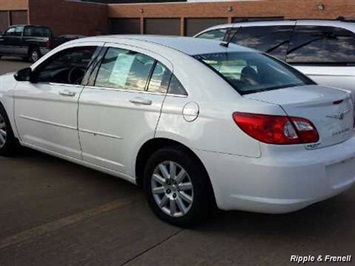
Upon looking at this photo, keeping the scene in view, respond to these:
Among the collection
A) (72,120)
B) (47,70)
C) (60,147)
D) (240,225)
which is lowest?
(240,225)

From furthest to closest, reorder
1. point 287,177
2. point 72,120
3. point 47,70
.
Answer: point 47,70, point 72,120, point 287,177

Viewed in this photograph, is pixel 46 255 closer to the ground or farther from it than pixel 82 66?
closer to the ground

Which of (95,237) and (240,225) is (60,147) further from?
(240,225)

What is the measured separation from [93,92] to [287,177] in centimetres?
213

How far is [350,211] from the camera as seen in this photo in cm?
470

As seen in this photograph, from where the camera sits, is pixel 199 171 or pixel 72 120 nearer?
pixel 199 171

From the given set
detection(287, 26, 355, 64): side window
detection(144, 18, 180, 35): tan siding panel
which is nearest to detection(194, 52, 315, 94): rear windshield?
detection(287, 26, 355, 64): side window

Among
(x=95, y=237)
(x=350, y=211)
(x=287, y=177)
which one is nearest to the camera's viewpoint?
(x=287, y=177)

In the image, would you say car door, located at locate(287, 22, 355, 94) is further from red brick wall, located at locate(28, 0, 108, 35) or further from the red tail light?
red brick wall, located at locate(28, 0, 108, 35)

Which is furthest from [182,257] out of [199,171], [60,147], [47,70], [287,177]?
[47,70]

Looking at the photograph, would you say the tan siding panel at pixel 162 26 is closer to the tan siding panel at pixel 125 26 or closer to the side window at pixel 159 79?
the tan siding panel at pixel 125 26

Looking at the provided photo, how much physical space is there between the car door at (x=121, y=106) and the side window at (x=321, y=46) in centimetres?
305

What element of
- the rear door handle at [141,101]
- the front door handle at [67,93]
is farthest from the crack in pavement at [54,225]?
the front door handle at [67,93]

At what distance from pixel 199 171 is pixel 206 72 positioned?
823 mm
